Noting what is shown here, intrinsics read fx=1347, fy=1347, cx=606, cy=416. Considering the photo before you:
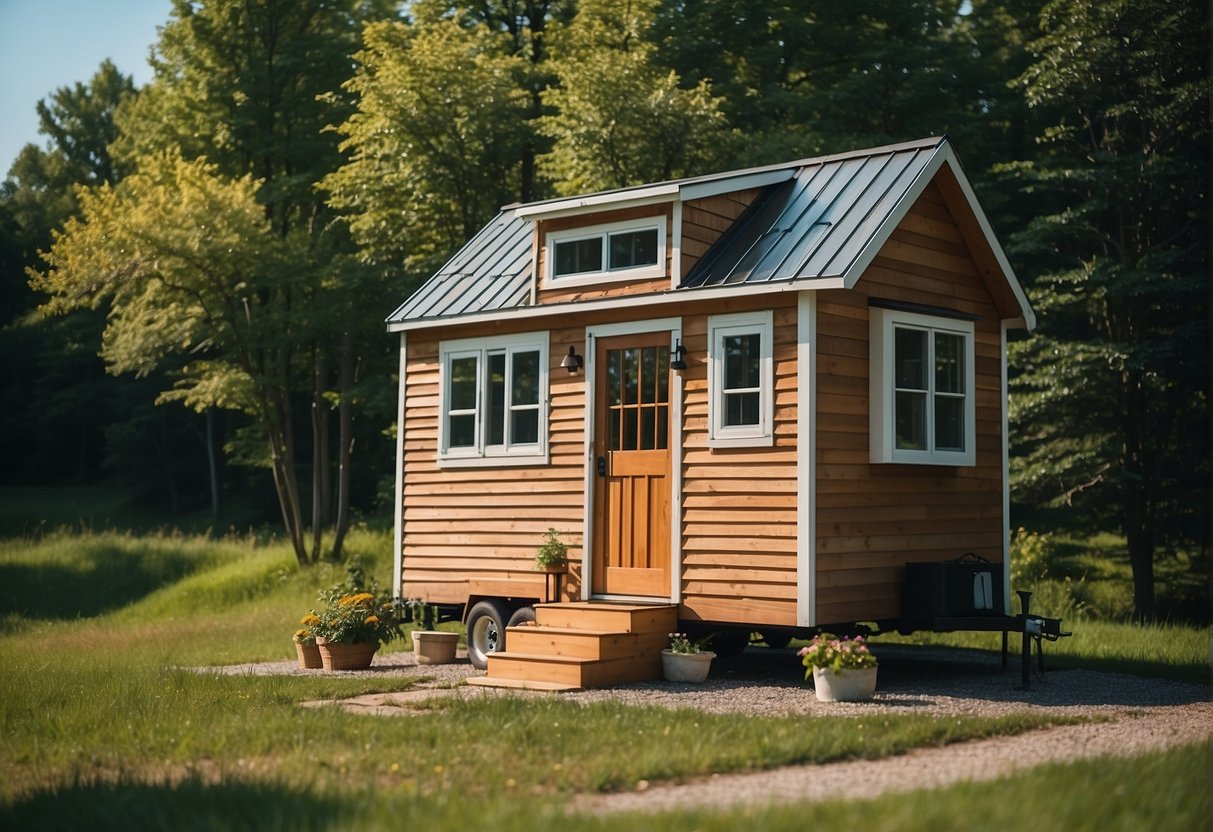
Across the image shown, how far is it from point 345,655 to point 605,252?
537 centimetres

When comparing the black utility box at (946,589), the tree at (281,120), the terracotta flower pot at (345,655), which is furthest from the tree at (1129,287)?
the tree at (281,120)

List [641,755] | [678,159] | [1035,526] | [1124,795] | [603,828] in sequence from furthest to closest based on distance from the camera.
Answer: [1035,526], [678,159], [641,755], [1124,795], [603,828]

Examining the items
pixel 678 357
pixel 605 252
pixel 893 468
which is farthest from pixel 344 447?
pixel 893 468

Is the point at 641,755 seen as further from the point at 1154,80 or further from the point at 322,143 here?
the point at 322,143

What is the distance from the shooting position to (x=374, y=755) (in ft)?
27.7

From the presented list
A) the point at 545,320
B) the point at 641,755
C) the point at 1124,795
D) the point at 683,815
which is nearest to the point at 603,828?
the point at 683,815

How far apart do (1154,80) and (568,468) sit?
1314 cm

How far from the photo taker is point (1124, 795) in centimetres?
697

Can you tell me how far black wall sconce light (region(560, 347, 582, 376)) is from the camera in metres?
14.9

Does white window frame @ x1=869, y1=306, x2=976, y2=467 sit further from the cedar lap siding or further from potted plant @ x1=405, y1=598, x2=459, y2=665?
potted plant @ x1=405, y1=598, x2=459, y2=665

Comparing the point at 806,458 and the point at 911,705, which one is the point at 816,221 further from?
the point at 911,705

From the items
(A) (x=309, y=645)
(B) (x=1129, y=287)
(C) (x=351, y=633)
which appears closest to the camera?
(C) (x=351, y=633)

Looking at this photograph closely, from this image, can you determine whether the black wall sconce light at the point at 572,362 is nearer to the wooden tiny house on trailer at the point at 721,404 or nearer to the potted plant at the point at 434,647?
the wooden tiny house on trailer at the point at 721,404

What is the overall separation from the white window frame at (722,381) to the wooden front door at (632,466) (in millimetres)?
694
